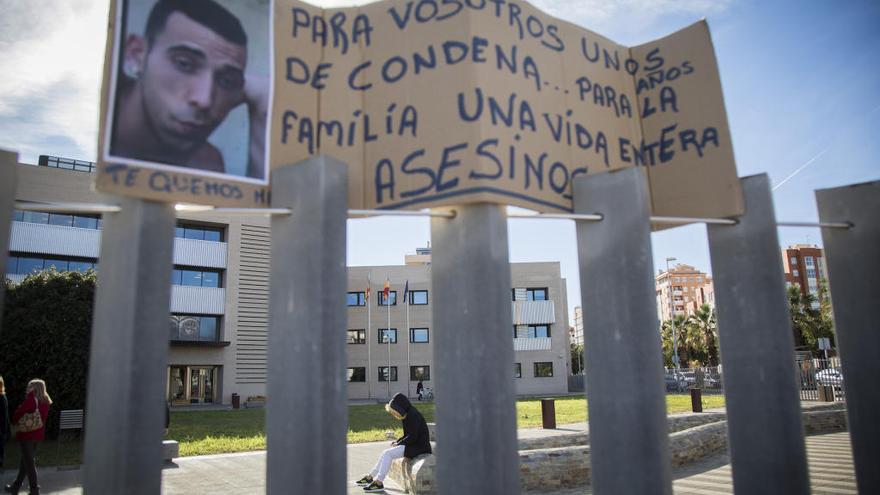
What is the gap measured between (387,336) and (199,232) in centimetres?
1659

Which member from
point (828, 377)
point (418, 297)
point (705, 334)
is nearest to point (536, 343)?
point (418, 297)

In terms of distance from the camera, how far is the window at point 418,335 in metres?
48.3

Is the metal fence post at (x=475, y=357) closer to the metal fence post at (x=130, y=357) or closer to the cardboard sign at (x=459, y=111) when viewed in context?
the cardboard sign at (x=459, y=111)

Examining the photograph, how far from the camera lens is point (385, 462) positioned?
31.3ft

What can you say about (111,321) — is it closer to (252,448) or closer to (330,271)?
(330,271)

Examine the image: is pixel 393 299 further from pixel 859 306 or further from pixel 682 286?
pixel 682 286

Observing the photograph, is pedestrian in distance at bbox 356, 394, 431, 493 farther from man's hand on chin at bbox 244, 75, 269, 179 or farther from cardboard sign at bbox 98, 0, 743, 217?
man's hand on chin at bbox 244, 75, 269, 179

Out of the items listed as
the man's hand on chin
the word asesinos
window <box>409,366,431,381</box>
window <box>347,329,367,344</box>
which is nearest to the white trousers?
the man's hand on chin

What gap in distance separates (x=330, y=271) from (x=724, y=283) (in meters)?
3.41

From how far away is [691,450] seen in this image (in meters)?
11.9

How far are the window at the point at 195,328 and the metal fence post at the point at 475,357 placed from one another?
36.6 meters

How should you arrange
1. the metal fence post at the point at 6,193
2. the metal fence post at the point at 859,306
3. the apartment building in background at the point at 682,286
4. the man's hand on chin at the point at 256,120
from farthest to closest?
the apartment building in background at the point at 682,286, the metal fence post at the point at 859,306, the man's hand on chin at the point at 256,120, the metal fence post at the point at 6,193

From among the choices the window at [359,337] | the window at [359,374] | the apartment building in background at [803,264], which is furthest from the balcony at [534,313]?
the apartment building in background at [803,264]

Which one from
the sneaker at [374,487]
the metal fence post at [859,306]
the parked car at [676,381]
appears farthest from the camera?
the parked car at [676,381]
